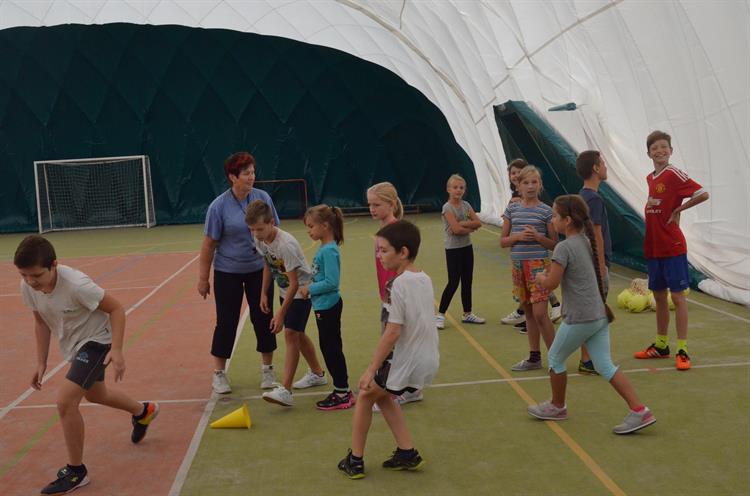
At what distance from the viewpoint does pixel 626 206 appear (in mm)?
12547

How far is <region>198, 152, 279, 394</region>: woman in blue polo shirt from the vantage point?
694 centimetres

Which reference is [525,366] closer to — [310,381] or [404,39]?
[310,381]

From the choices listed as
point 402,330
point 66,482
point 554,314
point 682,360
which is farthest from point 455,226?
point 66,482

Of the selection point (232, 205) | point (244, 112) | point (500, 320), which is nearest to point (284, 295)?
point (232, 205)

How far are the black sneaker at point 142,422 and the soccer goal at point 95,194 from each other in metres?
25.6

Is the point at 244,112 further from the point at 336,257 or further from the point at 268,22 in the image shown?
the point at 336,257

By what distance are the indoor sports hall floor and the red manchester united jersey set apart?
1030mm

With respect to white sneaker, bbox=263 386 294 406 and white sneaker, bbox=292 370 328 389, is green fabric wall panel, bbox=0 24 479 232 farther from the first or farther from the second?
white sneaker, bbox=263 386 294 406

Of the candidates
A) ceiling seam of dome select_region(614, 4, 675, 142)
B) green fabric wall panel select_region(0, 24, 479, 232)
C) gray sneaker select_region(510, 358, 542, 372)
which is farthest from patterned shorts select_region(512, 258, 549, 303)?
green fabric wall panel select_region(0, 24, 479, 232)

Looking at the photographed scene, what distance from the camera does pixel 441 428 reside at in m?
6.03

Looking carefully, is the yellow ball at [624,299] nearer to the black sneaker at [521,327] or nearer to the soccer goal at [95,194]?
the black sneaker at [521,327]

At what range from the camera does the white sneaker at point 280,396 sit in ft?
21.3

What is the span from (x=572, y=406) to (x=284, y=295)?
94.4 inches

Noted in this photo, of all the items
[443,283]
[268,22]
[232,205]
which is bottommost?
[443,283]
